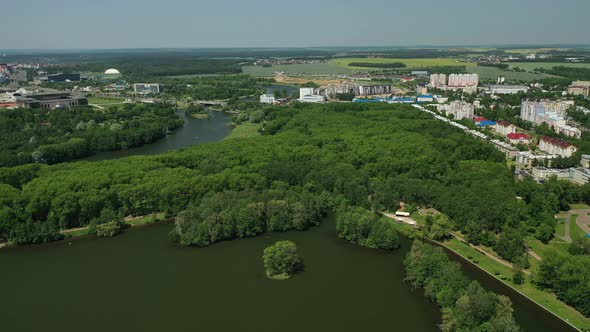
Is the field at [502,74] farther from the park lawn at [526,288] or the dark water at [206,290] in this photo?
the dark water at [206,290]

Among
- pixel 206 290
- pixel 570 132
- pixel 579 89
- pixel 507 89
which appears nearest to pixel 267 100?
pixel 507 89

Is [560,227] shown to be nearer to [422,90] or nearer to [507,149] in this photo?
[507,149]

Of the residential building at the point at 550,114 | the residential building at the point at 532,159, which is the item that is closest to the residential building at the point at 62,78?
the residential building at the point at 550,114

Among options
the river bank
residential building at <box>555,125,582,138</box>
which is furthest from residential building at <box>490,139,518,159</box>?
the river bank

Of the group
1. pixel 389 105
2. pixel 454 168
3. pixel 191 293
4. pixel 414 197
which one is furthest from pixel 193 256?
pixel 389 105

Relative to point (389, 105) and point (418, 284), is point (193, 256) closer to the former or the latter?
point (418, 284)

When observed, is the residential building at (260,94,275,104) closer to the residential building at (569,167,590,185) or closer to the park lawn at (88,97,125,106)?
the park lawn at (88,97,125,106)

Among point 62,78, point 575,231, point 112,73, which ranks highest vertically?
point 112,73
